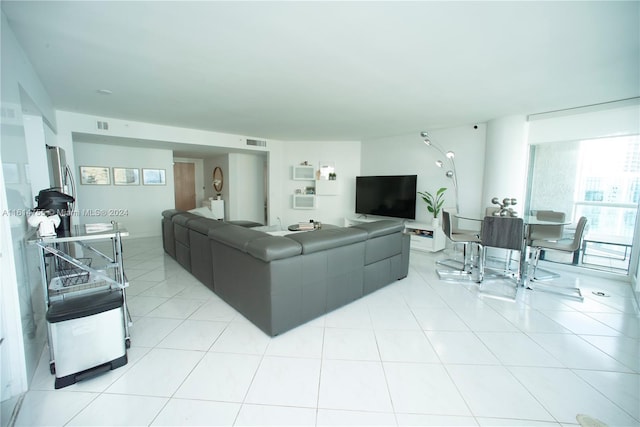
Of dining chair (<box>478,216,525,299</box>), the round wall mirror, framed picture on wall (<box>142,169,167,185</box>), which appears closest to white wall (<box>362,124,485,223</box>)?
dining chair (<box>478,216,525,299</box>)

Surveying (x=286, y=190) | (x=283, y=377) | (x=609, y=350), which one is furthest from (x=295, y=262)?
(x=286, y=190)

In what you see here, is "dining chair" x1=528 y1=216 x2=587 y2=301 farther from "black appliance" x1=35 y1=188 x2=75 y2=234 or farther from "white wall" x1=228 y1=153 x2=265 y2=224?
"white wall" x1=228 y1=153 x2=265 y2=224

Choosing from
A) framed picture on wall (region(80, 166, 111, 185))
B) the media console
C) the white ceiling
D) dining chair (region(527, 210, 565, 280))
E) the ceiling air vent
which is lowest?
the media console

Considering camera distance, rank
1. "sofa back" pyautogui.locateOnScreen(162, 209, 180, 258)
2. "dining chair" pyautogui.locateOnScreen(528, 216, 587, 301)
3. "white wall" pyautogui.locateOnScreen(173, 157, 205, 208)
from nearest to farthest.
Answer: "dining chair" pyautogui.locateOnScreen(528, 216, 587, 301) → "sofa back" pyautogui.locateOnScreen(162, 209, 180, 258) → "white wall" pyautogui.locateOnScreen(173, 157, 205, 208)

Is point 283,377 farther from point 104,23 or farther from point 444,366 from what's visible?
point 104,23

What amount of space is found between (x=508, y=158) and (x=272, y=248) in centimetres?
431

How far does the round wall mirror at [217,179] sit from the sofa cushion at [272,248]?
6.22 metres

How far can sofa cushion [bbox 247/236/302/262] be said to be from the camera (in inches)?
82.2

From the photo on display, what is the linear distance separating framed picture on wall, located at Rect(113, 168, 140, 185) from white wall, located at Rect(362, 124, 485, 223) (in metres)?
5.35

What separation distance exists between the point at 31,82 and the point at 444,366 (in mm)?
4412

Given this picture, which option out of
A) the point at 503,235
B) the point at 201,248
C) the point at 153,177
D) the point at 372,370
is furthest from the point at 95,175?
the point at 503,235

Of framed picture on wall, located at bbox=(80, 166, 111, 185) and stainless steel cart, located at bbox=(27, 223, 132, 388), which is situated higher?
framed picture on wall, located at bbox=(80, 166, 111, 185)

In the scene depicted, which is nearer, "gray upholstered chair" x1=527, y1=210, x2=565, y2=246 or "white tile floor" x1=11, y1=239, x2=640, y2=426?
"white tile floor" x1=11, y1=239, x2=640, y2=426

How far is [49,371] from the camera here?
5.97 feet
